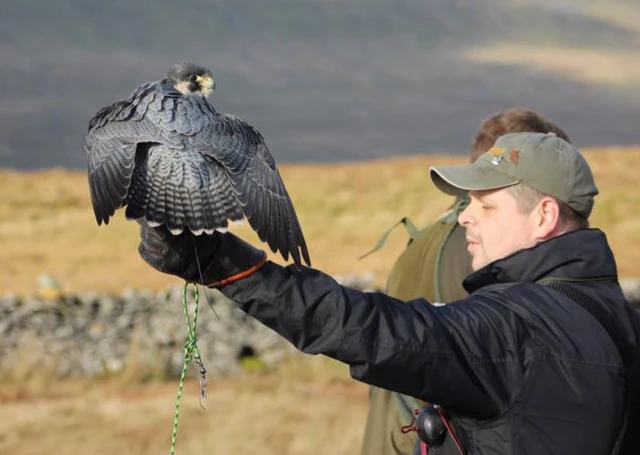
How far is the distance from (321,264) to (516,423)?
77.4 ft

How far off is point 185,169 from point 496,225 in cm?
92

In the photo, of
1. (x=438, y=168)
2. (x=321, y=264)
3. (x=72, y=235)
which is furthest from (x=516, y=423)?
(x=72, y=235)

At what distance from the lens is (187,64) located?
3.99 metres

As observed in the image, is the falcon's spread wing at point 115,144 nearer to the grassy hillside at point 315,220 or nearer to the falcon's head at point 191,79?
the falcon's head at point 191,79

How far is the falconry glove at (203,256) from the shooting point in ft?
9.09

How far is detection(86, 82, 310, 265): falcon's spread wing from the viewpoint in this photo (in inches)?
116

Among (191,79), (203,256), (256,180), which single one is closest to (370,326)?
(203,256)

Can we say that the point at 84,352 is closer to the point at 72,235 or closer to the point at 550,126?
the point at 550,126

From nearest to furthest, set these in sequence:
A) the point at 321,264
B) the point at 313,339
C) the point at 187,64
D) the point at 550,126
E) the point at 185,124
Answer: the point at 313,339
the point at 185,124
the point at 187,64
the point at 550,126
the point at 321,264

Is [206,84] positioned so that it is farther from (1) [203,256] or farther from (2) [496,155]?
(1) [203,256]

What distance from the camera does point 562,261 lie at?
3.12m

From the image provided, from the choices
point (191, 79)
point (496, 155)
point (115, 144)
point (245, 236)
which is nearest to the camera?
point (496, 155)

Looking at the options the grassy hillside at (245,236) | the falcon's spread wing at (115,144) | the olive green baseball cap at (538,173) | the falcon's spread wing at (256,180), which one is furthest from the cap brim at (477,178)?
the grassy hillside at (245,236)

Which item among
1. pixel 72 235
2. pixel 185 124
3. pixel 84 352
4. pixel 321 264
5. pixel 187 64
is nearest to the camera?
pixel 185 124
